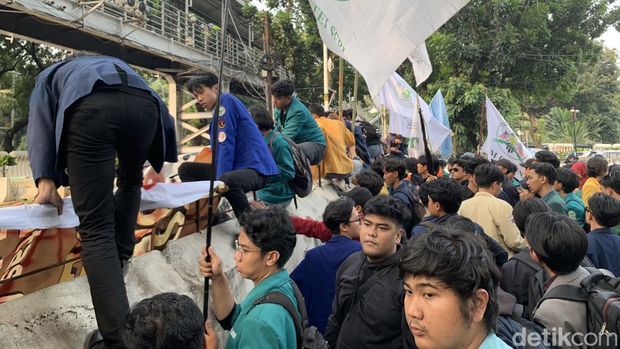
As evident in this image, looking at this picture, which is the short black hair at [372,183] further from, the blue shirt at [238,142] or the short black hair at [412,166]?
the short black hair at [412,166]

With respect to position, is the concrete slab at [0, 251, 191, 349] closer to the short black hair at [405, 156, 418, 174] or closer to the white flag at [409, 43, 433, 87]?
the short black hair at [405, 156, 418, 174]

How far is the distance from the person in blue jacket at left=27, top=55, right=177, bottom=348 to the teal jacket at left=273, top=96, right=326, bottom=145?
10.0ft

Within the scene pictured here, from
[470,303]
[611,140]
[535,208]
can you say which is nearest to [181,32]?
[535,208]

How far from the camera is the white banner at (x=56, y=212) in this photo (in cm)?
194

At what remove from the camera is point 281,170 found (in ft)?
13.9

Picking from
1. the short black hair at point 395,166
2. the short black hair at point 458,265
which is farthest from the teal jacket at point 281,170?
the short black hair at point 458,265

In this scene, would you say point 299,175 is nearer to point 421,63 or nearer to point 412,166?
point 412,166

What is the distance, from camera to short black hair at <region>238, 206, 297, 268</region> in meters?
2.08

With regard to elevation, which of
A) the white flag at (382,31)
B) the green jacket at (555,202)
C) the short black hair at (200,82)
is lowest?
the green jacket at (555,202)

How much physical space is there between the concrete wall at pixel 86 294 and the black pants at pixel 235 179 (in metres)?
0.31

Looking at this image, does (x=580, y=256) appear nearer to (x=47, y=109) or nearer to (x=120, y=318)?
(x=120, y=318)

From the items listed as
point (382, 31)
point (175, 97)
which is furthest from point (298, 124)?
point (175, 97)

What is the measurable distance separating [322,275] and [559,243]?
1289 millimetres

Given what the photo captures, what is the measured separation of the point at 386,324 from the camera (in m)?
2.24
